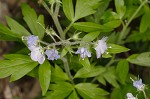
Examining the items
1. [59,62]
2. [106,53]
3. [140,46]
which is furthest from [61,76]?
[140,46]

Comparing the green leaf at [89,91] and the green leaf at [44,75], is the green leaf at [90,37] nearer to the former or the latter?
the green leaf at [44,75]

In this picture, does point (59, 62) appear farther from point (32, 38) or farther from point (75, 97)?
point (32, 38)

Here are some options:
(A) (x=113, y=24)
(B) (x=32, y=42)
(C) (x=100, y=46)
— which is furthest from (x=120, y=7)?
(B) (x=32, y=42)

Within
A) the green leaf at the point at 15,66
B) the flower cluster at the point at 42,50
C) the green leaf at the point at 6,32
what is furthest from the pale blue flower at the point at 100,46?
the green leaf at the point at 6,32

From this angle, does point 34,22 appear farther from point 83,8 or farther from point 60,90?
point 60,90

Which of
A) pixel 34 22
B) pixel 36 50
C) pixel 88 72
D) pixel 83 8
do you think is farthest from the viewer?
pixel 88 72

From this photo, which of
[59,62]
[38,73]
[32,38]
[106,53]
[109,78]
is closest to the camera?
[32,38]
